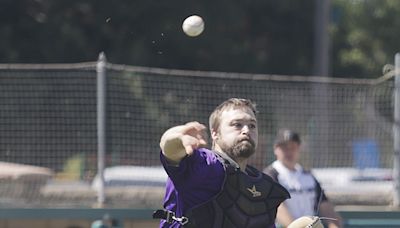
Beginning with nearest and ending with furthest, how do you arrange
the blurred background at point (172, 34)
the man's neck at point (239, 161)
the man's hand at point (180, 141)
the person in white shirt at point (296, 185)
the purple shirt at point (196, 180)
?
1. the man's hand at point (180, 141)
2. the purple shirt at point (196, 180)
3. the man's neck at point (239, 161)
4. the person in white shirt at point (296, 185)
5. the blurred background at point (172, 34)

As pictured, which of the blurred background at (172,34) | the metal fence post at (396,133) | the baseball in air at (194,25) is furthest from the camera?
the blurred background at (172,34)

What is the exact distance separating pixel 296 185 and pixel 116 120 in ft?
6.56

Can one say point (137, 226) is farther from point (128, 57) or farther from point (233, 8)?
point (233, 8)

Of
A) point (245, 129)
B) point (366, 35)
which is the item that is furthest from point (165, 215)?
point (366, 35)

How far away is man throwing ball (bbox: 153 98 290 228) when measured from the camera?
17.3 feet

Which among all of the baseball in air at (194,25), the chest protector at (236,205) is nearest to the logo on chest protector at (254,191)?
the chest protector at (236,205)

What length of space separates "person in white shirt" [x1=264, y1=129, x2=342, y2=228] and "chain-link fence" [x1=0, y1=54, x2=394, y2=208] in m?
1.25

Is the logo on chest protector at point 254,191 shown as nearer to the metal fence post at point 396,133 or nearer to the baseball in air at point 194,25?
the baseball in air at point 194,25

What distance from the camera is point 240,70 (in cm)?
2511

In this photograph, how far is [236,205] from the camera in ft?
17.9

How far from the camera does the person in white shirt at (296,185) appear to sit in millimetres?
8562

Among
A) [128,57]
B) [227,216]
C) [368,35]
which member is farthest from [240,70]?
[227,216]

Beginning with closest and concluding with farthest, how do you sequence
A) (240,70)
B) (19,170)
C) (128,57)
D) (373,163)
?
(19,170) → (373,163) → (128,57) → (240,70)

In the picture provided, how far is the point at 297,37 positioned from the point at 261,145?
60.5ft
